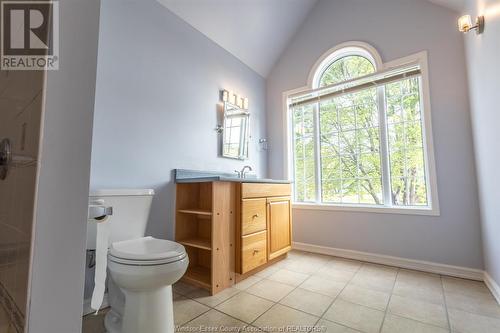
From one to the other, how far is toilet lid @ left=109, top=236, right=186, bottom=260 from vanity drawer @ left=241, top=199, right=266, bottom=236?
0.69 meters

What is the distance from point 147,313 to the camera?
4.00ft

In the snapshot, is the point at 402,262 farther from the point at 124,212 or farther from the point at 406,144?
the point at 124,212

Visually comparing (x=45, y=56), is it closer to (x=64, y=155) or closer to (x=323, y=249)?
(x=64, y=155)

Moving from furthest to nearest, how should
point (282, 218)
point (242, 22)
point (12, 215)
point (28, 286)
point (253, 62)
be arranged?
1. point (253, 62)
2. point (242, 22)
3. point (282, 218)
4. point (12, 215)
5. point (28, 286)

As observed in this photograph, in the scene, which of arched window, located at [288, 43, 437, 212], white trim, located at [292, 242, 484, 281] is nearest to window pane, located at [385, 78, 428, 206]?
arched window, located at [288, 43, 437, 212]

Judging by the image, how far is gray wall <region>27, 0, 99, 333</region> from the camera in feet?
1.52

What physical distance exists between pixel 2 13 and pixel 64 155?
524mm

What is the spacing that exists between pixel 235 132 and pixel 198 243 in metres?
1.44

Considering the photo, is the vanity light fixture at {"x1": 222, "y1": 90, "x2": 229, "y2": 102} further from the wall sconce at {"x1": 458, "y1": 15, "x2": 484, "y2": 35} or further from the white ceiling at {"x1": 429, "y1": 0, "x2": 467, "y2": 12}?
the white ceiling at {"x1": 429, "y1": 0, "x2": 467, "y2": 12}

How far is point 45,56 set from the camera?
1.62 feet

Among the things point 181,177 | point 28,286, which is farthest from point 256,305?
point 28,286

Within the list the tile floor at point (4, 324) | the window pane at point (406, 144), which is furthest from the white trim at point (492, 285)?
the tile floor at point (4, 324)

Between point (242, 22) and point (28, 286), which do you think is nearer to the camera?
point (28, 286)

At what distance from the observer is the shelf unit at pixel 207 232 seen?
1.82 m
